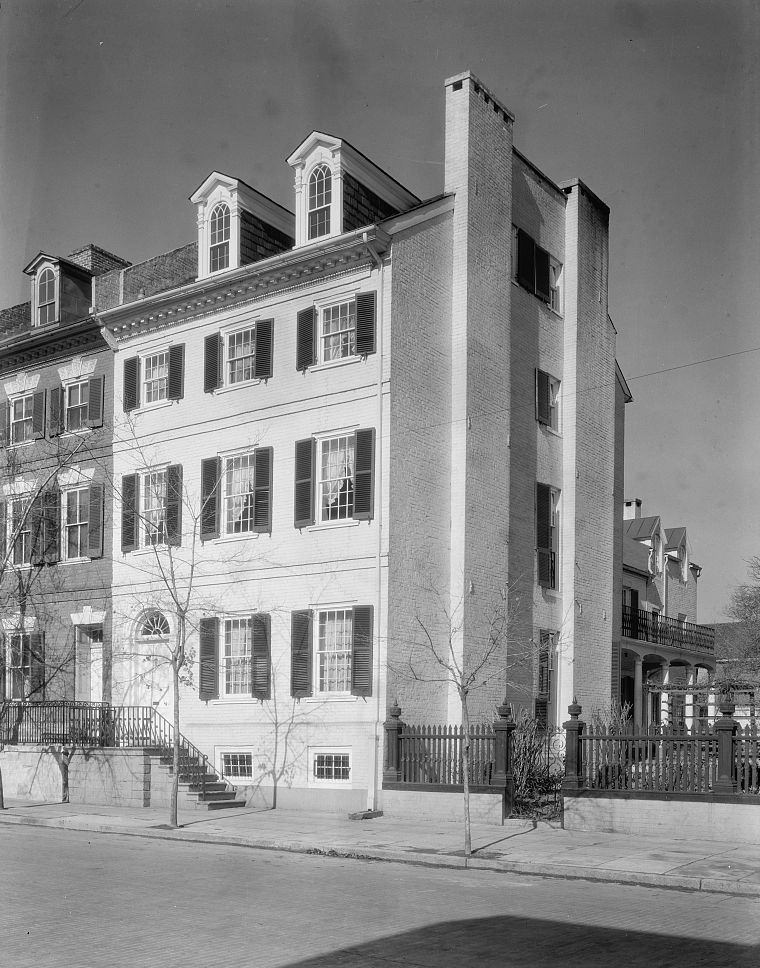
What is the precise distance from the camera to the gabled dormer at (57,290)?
29.6 m

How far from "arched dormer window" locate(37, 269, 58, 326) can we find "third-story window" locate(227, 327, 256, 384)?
22.0 ft

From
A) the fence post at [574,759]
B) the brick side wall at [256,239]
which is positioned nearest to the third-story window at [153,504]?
the brick side wall at [256,239]

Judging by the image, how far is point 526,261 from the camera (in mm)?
27469

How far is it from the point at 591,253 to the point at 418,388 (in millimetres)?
8984

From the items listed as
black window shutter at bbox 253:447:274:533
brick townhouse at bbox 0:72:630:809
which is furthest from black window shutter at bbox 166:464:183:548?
black window shutter at bbox 253:447:274:533

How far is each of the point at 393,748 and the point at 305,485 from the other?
5714 millimetres

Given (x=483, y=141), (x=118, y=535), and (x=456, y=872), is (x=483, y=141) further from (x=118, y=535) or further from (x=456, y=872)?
(x=456, y=872)

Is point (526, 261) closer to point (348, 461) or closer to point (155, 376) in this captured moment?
point (348, 461)

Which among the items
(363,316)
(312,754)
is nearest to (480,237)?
(363,316)

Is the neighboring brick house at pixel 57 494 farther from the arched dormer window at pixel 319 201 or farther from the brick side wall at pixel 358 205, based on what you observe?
the brick side wall at pixel 358 205

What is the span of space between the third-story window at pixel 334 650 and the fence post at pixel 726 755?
767cm

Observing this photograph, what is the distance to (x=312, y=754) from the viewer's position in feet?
75.3

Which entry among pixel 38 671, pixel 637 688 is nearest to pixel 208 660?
pixel 38 671

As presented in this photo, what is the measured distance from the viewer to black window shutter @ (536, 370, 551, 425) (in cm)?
2764
